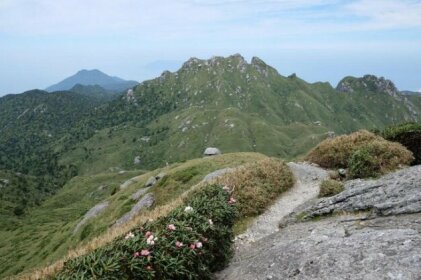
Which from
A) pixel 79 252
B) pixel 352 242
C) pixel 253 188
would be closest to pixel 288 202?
pixel 253 188

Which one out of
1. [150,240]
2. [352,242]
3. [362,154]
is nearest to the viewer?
[150,240]

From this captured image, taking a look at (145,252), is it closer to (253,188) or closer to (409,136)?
(253,188)

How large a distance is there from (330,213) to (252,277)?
820cm

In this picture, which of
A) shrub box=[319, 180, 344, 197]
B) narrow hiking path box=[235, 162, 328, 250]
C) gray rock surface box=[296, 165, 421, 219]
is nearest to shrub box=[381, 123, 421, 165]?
narrow hiking path box=[235, 162, 328, 250]

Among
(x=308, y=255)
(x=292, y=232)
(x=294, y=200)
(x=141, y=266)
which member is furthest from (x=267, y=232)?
(x=141, y=266)

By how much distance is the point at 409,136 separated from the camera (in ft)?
119

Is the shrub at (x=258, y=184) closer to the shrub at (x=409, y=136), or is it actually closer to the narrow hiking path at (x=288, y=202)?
the narrow hiking path at (x=288, y=202)

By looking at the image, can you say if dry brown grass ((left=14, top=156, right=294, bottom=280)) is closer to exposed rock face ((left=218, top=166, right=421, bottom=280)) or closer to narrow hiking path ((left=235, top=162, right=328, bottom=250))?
narrow hiking path ((left=235, top=162, right=328, bottom=250))

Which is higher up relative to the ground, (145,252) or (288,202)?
(145,252)

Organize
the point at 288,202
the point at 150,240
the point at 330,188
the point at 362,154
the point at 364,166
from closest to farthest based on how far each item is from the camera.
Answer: the point at 150,240 → the point at 330,188 → the point at 288,202 → the point at 364,166 → the point at 362,154

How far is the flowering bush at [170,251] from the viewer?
1351cm

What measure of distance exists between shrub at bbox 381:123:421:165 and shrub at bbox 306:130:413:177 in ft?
5.52

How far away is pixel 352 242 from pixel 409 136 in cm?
2479

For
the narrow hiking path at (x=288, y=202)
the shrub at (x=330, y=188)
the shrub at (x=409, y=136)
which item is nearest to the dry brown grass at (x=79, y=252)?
→ the narrow hiking path at (x=288, y=202)
